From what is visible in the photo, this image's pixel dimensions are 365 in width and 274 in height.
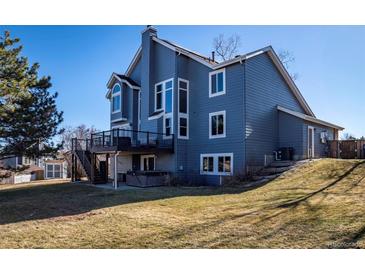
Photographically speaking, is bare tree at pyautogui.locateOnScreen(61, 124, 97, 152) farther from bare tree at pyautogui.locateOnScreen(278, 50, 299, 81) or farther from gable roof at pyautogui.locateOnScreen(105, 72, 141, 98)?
bare tree at pyautogui.locateOnScreen(278, 50, 299, 81)

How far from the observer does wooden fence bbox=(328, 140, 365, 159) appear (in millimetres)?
19258

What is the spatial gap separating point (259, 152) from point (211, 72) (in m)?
6.10

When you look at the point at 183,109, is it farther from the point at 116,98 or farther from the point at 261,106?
the point at 116,98

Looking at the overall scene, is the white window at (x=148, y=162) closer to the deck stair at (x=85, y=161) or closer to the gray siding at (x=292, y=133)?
the deck stair at (x=85, y=161)

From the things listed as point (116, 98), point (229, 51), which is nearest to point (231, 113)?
point (116, 98)

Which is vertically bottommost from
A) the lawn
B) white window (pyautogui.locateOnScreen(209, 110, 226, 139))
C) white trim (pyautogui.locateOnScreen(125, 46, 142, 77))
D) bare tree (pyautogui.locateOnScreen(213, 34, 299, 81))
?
the lawn

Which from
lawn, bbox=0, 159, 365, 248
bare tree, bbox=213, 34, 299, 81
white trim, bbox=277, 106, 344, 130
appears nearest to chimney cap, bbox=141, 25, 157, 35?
bare tree, bbox=213, 34, 299, 81

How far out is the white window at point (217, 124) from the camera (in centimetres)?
1727

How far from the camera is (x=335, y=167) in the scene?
14023mm

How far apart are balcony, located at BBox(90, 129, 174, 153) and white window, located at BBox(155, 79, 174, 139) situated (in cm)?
51

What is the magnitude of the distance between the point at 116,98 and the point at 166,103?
645cm

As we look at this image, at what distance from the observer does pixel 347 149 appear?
65.1ft

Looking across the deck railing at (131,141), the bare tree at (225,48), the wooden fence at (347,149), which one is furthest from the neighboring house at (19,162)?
the wooden fence at (347,149)

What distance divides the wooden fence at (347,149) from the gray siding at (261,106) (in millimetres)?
5042
